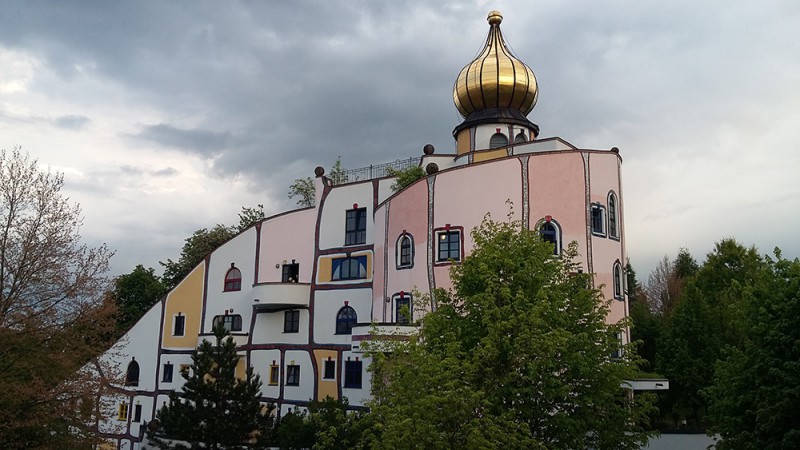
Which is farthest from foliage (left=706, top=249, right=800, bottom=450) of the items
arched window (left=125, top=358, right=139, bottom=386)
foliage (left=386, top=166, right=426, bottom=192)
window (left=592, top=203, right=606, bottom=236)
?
arched window (left=125, top=358, right=139, bottom=386)

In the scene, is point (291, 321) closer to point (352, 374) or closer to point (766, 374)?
point (352, 374)

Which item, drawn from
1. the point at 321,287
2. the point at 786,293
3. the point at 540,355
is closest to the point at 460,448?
the point at 540,355

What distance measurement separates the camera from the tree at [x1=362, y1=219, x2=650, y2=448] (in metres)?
7.82

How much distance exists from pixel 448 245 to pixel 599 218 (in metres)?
3.77

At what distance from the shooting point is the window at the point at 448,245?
16734 millimetres

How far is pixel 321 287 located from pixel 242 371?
14.2ft

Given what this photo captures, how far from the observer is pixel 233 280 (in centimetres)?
2330

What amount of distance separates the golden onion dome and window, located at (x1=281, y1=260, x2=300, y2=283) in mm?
7623

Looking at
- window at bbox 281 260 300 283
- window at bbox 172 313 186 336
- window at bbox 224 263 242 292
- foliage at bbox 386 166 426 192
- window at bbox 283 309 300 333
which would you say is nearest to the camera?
foliage at bbox 386 166 426 192

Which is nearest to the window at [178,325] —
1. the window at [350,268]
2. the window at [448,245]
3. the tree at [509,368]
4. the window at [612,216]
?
the window at [350,268]

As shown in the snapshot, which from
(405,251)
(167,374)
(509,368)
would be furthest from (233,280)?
(509,368)

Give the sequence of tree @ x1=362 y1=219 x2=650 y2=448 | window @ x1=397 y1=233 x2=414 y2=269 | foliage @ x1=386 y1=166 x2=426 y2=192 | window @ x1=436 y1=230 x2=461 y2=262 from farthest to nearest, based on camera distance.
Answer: foliage @ x1=386 y1=166 x2=426 y2=192 → window @ x1=397 y1=233 x2=414 y2=269 → window @ x1=436 y1=230 x2=461 y2=262 → tree @ x1=362 y1=219 x2=650 y2=448

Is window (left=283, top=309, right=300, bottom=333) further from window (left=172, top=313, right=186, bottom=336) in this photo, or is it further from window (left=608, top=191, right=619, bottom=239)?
window (left=608, top=191, right=619, bottom=239)

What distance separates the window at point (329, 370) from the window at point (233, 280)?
15.3ft
